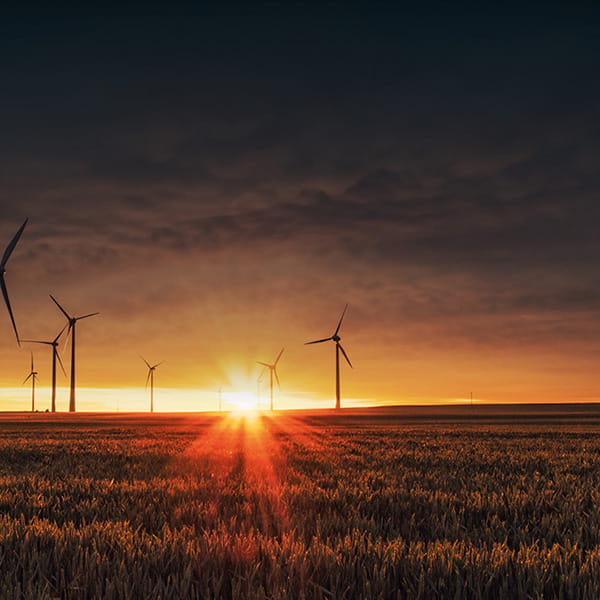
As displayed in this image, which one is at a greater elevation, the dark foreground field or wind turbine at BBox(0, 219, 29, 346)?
wind turbine at BBox(0, 219, 29, 346)

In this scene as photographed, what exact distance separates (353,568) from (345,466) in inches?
479

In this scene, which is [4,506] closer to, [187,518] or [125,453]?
[187,518]

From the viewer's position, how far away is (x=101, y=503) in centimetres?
1063

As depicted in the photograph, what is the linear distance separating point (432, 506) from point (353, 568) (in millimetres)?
4752

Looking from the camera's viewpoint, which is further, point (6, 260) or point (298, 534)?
point (6, 260)

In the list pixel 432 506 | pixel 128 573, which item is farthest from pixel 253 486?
pixel 128 573

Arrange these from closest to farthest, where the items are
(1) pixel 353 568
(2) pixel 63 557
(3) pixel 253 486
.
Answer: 1. (1) pixel 353 568
2. (2) pixel 63 557
3. (3) pixel 253 486

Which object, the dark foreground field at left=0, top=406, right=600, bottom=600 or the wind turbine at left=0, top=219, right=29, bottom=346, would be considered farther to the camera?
the wind turbine at left=0, top=219, right=29, bottom=346

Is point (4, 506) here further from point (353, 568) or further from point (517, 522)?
point (517, 522)

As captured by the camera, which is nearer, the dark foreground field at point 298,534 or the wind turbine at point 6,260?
the dark foreground field at point 298,534

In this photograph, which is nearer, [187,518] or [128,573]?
[128,573]

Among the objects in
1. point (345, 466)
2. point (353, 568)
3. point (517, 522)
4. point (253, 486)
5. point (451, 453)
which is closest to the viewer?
point (353, 568)

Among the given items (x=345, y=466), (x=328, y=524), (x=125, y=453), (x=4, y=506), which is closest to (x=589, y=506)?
(x=328, y=524)

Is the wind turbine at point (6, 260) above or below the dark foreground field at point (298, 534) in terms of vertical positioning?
above
